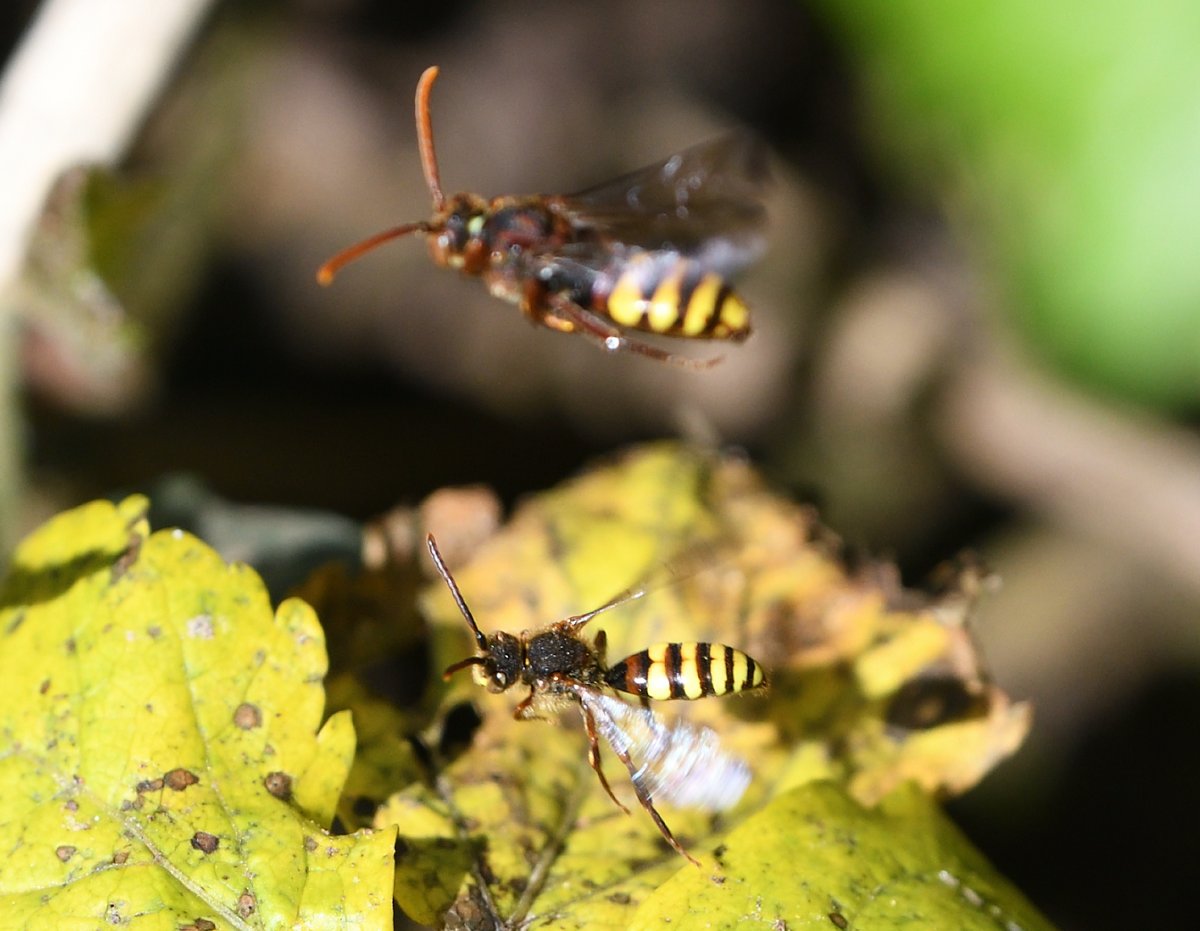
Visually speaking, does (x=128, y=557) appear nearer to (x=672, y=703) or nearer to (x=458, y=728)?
(x=458, y=728)

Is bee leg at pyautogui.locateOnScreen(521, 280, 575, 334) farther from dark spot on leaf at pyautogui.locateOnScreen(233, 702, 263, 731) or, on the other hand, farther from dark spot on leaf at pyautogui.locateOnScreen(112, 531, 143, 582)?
dark spot on leaf at pyautogui.locateOnScreen(233, 702, 263, 731)

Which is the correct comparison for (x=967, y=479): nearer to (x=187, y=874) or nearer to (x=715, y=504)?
(x=715, y=504)

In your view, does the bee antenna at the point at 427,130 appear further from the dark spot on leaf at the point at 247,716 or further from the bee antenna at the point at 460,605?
the dark spot on leaf at the point at 247,716

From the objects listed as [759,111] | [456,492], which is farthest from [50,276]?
[759,111]

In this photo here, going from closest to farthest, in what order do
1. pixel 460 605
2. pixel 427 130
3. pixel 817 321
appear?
pixel 460 605 → pixel 427 130 → pixel 817 321

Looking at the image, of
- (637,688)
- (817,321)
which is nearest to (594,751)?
(637,688)

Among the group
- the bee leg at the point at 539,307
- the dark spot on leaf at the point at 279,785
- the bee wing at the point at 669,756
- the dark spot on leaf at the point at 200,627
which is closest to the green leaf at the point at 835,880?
the bee wing at the point at 669,756

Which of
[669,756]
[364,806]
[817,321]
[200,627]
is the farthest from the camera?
[817,321]
